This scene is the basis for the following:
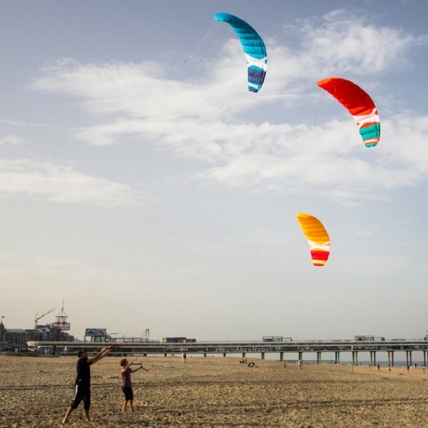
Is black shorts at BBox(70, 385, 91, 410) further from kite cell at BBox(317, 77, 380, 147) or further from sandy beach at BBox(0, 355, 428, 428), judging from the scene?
kite cell at BBox(317, 77, 380, 147)

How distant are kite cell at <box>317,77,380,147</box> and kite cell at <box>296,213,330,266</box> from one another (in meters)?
6.41

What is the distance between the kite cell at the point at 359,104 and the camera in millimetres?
19906

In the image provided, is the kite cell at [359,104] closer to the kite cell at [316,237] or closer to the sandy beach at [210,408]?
the kite cell at [316,237]

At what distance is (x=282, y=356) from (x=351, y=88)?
3377 inches

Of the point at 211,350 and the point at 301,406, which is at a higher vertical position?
the point at 301,406

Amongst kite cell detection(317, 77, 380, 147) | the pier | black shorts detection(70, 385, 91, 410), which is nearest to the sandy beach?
black shorts detection(70, 385, 91, 410)

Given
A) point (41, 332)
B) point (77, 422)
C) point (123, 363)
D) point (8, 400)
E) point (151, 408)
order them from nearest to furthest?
point (77, 422), point (123, 363), point (151, 408), point (8, 400), point (41, 332)

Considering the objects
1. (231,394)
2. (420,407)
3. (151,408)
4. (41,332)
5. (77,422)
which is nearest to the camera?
(77,422)

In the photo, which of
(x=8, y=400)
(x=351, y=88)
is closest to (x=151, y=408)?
(x=8, y=400)

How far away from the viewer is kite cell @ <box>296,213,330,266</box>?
83.5 feet

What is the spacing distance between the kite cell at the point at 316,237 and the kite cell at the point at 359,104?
6.41 m

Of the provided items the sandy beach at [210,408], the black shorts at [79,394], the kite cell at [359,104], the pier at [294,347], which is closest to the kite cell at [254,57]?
the kite cell at [359,104]

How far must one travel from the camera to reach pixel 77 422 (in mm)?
10883

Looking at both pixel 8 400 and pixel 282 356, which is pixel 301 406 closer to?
pixel 8 400
